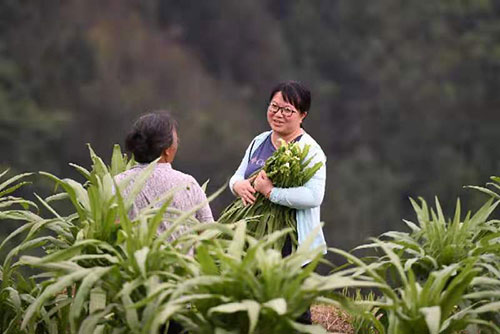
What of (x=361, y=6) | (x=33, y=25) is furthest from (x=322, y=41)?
(x=33, y=25)

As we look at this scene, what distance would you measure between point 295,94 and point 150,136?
747 mm

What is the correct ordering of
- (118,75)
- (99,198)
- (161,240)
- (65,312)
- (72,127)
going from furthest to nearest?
(118,75) → (72,127) → (65,312) → (99,198) → (161,240)

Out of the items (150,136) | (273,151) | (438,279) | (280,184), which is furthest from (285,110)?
(438,279)

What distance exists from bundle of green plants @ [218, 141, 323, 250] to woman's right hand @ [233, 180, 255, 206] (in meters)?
0.04

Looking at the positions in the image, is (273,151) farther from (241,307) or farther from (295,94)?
(241,307)

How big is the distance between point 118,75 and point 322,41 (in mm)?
6388

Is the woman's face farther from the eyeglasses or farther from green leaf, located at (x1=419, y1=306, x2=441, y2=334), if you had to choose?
green leaf, located at (x1=419, y1=306, x2=441, y2=334)

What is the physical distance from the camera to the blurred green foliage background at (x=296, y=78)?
2430 centimetres

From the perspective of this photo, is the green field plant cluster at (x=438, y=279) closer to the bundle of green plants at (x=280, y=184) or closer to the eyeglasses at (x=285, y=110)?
the bundle of green plants at (x=280, y=184)

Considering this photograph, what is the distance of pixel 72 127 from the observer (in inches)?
929

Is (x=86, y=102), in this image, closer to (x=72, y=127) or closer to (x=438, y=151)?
(x=72, y=127)

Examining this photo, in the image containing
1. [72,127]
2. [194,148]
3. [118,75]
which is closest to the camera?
[72,127]

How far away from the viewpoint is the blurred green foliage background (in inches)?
957

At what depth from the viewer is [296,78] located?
2953 cm
